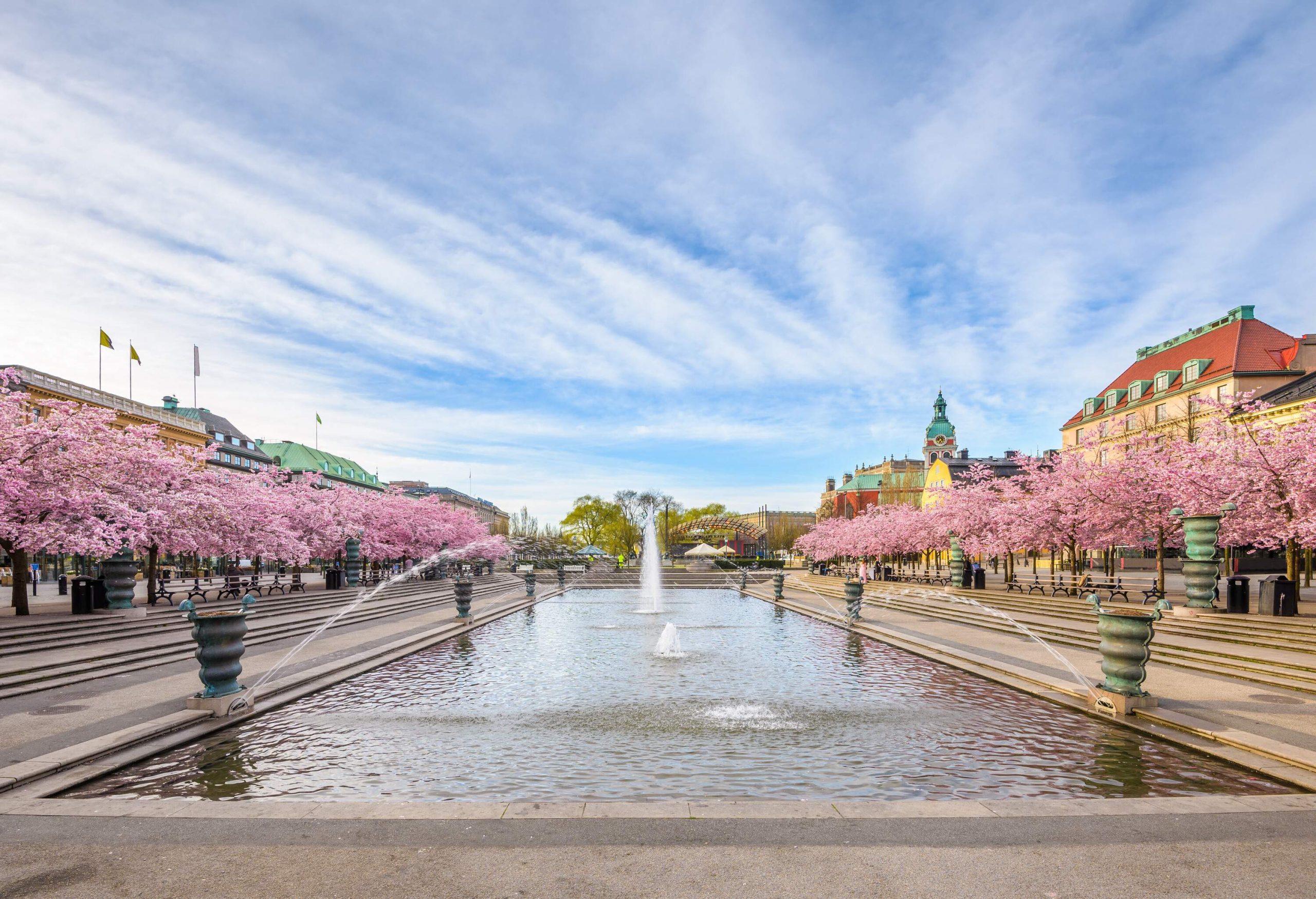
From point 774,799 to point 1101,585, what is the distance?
28826 millimetres

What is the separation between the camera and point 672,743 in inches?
391

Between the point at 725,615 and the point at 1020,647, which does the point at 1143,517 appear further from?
the point at 725,615

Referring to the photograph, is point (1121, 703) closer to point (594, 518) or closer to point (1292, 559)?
point (1292, 559)

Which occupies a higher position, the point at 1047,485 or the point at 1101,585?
the point at 1047,485

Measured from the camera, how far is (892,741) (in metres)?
9.98

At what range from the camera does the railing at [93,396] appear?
56125mm

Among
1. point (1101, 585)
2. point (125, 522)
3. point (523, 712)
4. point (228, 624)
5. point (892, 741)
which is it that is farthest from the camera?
point (1101, 585)

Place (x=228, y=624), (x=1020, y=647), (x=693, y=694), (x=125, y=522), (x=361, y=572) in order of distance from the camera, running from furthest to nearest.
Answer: (x=361, y=572), (x=125, y=522), (x=1020, y=647), (x=693, y=694), (x=228, y=624)

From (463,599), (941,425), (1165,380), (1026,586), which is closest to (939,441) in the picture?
(941,425)

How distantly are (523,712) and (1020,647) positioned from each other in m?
13.7

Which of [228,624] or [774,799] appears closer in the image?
[774,799]

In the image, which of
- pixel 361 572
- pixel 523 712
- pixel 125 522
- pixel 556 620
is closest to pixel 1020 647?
pixel 523 712

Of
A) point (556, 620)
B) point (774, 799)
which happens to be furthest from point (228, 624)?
point (556, 620)

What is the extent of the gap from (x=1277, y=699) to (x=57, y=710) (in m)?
20.0
